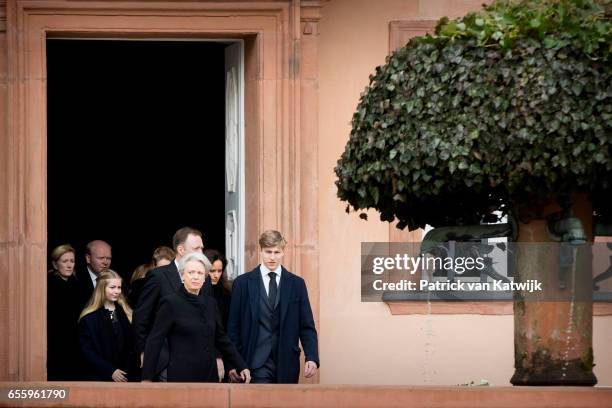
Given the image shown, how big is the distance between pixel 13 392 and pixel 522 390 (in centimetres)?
299

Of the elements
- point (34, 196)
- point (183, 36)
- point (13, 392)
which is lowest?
point (13, 392)

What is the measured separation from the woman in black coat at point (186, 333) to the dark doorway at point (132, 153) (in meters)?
8.05

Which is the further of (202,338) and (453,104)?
(202,338)

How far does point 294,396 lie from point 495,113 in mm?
2007

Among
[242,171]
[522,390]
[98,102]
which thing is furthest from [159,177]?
[522,390]

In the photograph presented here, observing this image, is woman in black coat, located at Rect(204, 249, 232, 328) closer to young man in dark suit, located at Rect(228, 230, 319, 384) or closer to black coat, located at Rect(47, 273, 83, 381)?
young man in dark suit, located at Rect(228, 230, 319, 384)

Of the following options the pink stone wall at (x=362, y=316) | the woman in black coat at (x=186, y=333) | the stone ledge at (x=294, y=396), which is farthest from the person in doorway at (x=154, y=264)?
the stone ledge at (x=294, y=396)

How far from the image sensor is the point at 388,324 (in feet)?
51.5

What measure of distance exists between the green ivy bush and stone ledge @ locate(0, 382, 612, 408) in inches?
44.9

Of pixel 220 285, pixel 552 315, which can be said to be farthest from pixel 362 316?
pixel 552 315

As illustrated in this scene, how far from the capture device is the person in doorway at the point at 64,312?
14.5 meters

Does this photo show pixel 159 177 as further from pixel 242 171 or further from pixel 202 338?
pixel 202 338

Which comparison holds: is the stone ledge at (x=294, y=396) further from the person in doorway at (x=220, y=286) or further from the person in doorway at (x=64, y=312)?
the person in doorway at (x=64, y=312)

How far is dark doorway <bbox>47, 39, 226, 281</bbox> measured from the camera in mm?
20750
